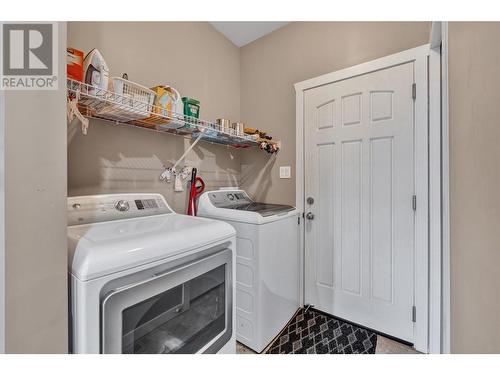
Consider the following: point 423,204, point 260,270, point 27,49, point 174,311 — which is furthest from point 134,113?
point 423,204

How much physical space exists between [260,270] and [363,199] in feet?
3.23

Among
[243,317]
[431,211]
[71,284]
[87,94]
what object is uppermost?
[87,94]

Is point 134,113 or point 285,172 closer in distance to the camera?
point 134,113

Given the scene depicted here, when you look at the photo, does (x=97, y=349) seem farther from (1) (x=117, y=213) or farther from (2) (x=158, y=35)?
(2) (x=158, y=35)

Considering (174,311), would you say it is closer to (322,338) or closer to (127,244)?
(127,244)

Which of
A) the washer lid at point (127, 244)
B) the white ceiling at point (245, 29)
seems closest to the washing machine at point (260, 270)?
the washer lid at point (127, 244)

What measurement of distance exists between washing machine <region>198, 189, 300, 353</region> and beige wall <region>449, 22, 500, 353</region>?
0.97 meters

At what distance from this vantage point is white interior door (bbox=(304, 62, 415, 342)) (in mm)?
1595

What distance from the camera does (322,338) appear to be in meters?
1.63

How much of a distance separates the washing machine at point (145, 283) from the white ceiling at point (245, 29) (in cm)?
192

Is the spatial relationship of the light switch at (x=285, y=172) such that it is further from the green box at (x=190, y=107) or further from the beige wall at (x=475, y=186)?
the beige wall at (x=475, y=186)

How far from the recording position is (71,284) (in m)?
0.71
